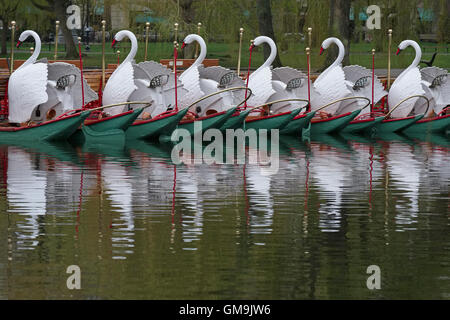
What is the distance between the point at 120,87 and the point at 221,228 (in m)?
15.7

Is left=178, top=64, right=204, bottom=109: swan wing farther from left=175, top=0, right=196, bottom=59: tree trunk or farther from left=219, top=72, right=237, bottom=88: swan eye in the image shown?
left=175, top=0, right=196, bottom=59: tree trunk

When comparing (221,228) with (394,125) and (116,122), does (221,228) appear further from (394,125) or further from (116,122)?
(394,125)

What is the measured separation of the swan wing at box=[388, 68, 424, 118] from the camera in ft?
125

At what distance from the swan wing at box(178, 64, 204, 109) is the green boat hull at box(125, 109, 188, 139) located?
1.73m

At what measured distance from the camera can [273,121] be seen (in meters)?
35.4

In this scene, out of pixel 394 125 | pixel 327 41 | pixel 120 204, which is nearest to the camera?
pixel 120 204

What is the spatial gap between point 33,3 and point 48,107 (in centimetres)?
3258

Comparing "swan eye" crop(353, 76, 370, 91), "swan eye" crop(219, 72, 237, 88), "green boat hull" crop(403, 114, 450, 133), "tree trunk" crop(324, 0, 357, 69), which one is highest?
"tree trunk" crop(324, 0, 357, 69)

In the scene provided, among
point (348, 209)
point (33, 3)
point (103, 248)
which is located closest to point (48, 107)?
point (348, 209)

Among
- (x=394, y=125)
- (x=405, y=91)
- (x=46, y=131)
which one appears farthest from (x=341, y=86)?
(x=46, y=131)

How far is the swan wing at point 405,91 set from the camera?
38000 millimetres

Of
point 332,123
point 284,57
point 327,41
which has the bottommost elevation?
point 332,123

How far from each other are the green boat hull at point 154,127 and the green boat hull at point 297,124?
3.81 metres

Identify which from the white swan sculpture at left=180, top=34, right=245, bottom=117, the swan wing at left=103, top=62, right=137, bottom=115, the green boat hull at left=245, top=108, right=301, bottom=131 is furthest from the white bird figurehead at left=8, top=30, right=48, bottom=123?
the green boat hull at left=245, top=108, right=301, bottom=131
